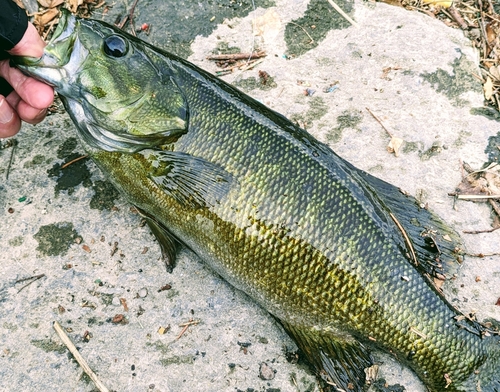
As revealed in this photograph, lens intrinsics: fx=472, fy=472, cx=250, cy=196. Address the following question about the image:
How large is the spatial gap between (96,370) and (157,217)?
40.8 inches

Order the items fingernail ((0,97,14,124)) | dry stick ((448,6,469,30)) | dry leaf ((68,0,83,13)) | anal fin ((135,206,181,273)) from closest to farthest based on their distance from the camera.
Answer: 1. fingernail ((0,97,14,124))
2. anal fin ((135,206,181,273))
3. dry leaf ((68,0,83,13))
4. dry stick ((448,6,469,30))

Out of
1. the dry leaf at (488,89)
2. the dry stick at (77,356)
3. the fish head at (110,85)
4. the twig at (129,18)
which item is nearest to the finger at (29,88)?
the fish head at (110,85)

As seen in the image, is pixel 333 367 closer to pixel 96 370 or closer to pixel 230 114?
pixel 96 370

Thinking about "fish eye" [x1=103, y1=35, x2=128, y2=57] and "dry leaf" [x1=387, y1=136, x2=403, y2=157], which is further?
"dry leaf" [x1=387, y1=136, x2=403, y2=157]

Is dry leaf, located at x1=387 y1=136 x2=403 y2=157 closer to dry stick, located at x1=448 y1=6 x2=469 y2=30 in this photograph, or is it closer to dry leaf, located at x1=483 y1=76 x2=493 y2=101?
dry leaf, located at x1=483 y1=76 x2=493 y2=101

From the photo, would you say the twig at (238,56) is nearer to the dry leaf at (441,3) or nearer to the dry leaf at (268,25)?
the dry leaf at (268,25)

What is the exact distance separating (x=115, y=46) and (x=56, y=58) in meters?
0.37

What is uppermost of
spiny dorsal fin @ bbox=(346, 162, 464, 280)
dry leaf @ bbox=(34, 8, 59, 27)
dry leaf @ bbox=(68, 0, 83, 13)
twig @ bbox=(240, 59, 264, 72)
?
dry leaf @ bbox=(68, 0, 83, 13)

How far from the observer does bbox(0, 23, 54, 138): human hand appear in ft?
9.62

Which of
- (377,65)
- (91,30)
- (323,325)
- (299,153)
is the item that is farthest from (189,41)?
(323,325)

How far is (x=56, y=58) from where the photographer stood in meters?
2.94

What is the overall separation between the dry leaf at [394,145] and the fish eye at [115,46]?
6.83 feet

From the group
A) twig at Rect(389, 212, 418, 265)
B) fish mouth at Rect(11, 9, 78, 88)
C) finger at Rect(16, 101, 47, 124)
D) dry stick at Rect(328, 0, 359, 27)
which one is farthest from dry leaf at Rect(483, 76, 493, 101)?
finger at Rect(16, 101, 47, 124)

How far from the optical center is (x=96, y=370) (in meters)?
2.96
